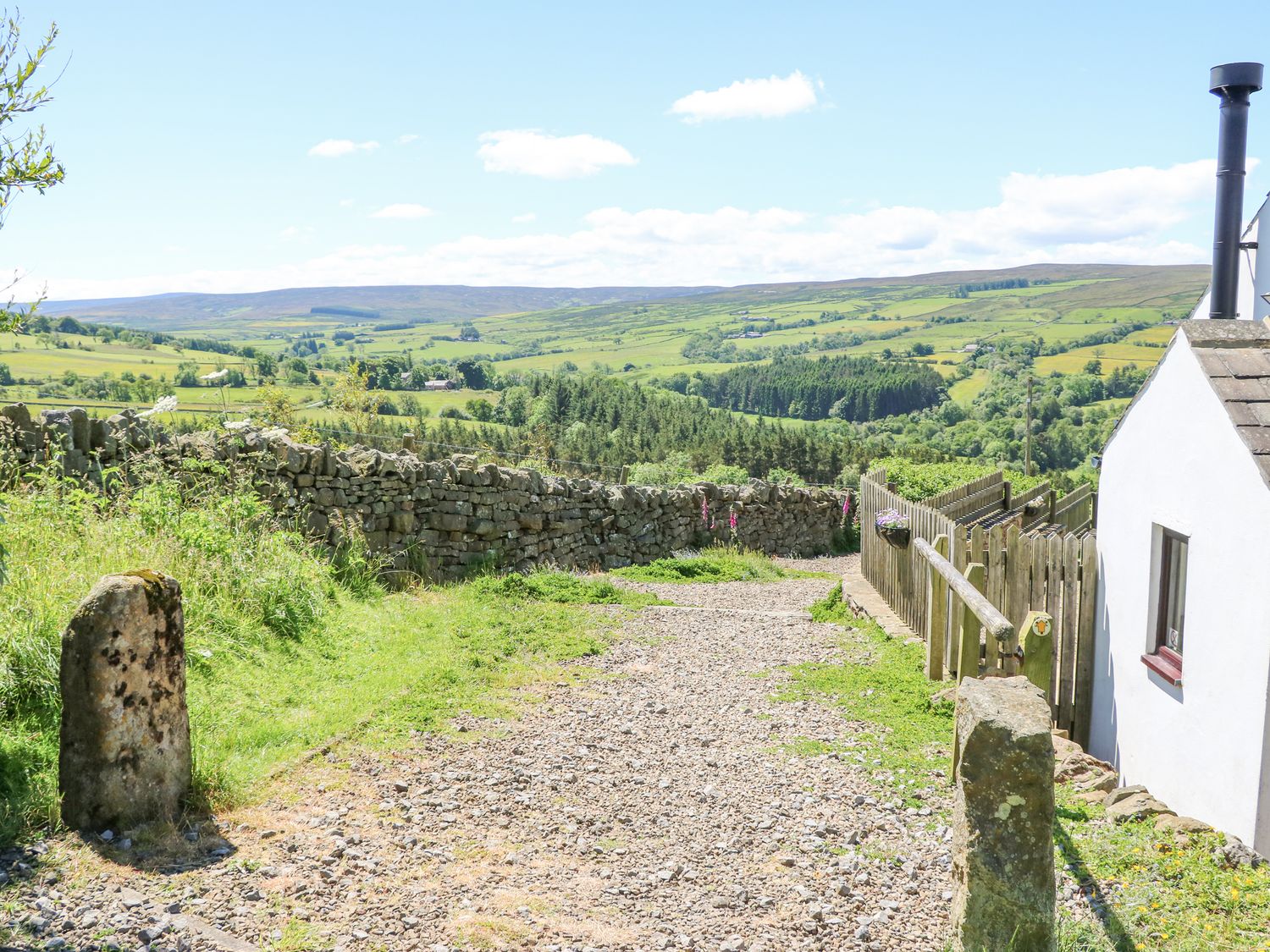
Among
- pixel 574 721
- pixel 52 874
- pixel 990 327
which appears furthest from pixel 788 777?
pixel 990 327

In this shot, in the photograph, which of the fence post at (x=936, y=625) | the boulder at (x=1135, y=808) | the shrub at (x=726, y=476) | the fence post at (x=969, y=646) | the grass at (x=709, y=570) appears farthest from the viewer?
the shrub at (x=726, y=476)

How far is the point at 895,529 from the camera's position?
10.8 meters

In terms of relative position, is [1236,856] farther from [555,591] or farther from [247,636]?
[555,591]

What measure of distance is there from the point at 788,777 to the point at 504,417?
5921 cm

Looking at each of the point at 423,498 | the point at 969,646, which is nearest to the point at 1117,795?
the point at 969,646

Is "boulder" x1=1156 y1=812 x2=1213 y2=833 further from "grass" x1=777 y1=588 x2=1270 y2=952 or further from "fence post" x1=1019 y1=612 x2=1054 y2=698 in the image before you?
"fence post" x1=1019 y1=612 x2=1054 y2=698

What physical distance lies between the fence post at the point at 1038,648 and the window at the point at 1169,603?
73 cm

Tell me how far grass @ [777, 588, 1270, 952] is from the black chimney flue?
514 cm

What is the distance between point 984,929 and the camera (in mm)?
3512

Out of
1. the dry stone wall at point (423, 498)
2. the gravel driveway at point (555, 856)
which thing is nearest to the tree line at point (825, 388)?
the dry stone wall at point (423, 498)

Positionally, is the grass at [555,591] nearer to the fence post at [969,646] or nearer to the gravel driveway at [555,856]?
the gravel driveway at [555,856]

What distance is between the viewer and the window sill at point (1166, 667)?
5.88 meters

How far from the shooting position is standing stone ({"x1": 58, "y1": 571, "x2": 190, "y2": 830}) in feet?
13.5

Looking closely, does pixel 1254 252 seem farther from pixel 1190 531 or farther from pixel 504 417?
pixel 504 417
